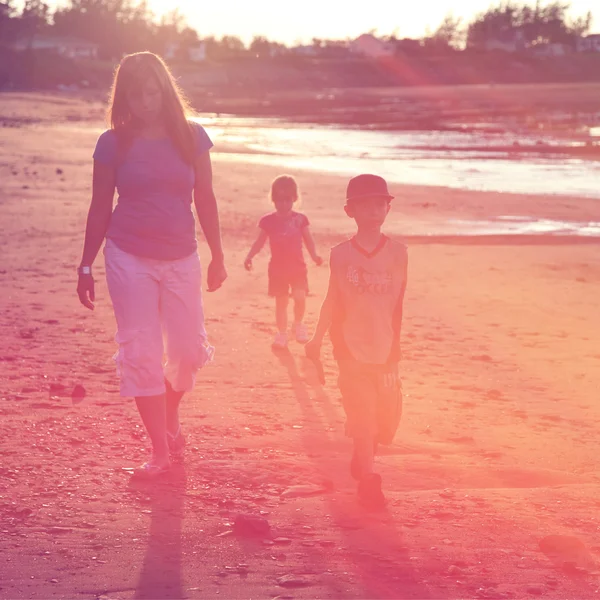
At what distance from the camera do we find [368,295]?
4.83 metres

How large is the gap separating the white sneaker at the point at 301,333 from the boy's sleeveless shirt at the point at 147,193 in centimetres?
352

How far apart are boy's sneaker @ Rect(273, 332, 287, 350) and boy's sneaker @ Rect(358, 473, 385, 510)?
133 inches

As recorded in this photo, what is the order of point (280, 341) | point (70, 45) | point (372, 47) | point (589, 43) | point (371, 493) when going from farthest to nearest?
point (589, 43) → point (372, 47) → point (70, 45) → point (280, 341) → point (371, 493)

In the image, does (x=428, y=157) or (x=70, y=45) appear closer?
(x=428, y=157)

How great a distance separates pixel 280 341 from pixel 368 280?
3.35 m

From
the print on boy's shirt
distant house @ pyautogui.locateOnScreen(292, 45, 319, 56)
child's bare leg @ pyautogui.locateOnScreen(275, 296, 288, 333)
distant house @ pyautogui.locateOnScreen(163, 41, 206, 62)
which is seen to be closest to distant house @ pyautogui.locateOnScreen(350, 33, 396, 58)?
distant house @ pyautogui.locateOnScreen(292, 45, 319, 56)

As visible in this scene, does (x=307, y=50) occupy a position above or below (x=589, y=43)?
below

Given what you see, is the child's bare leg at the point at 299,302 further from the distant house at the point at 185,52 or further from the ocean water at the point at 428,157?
the distant house at the point at 185,52

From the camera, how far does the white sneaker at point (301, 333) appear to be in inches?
327

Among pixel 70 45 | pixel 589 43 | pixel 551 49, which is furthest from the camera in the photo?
pixel 589 43

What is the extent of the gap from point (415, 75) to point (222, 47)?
32.4 metres

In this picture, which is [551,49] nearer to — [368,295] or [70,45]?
[70,45]

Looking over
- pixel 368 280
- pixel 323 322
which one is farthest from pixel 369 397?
pixel 368 280

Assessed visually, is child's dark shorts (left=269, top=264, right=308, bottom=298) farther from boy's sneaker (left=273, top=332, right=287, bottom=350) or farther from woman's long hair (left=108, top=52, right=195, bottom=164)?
woman's long hair (left=108, top=52, right=195, bottom=164)
